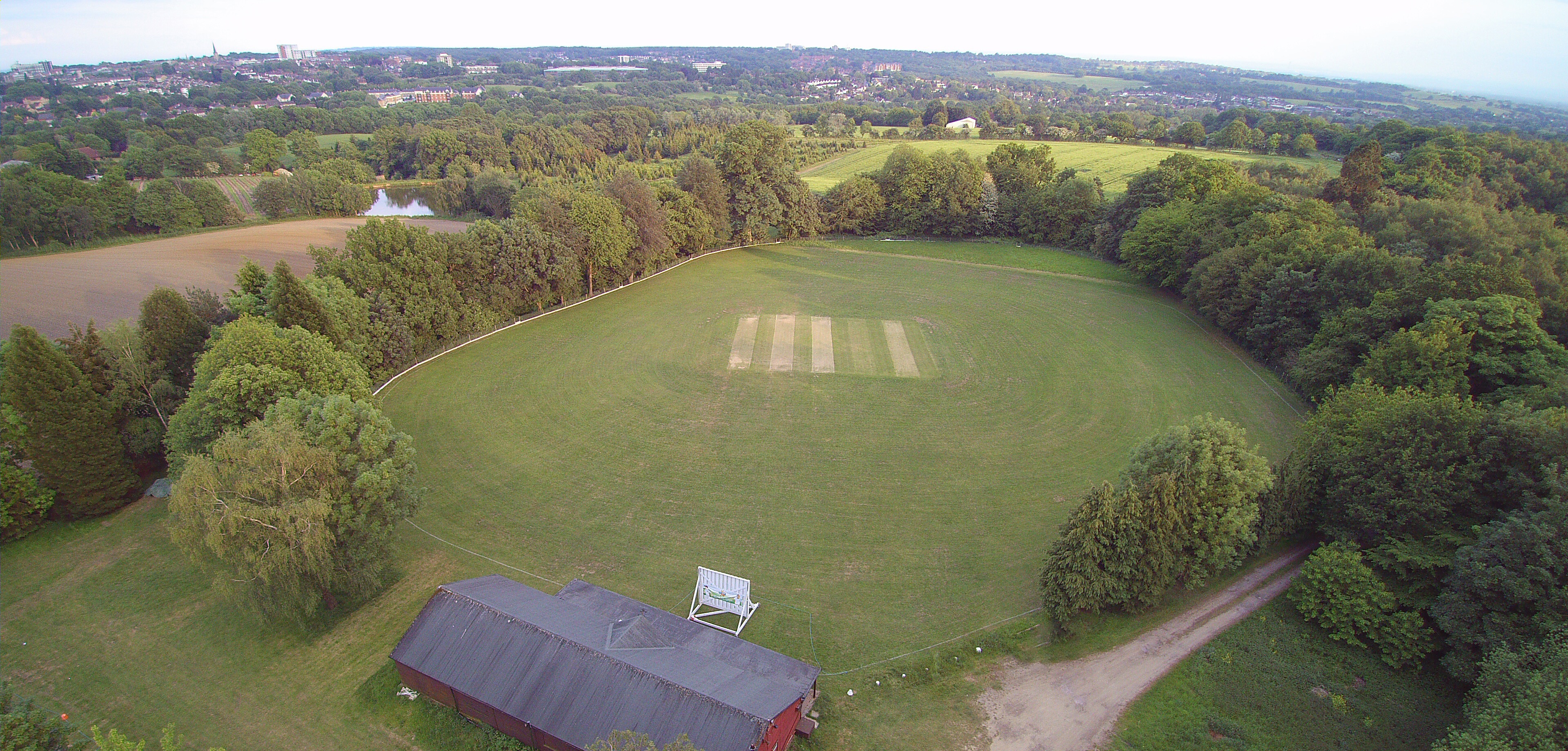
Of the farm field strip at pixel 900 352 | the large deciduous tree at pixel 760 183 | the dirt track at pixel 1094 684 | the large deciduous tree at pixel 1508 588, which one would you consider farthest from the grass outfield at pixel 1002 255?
the dirt track at pixel 1094 684

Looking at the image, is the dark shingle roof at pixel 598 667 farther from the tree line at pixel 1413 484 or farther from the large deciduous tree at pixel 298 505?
the tree line at pixel 1413 484

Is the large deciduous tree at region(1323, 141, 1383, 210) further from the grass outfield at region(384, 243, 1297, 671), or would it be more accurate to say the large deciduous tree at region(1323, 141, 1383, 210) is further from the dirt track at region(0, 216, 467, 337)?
the dirt track at region(0, 216, 467, 337)

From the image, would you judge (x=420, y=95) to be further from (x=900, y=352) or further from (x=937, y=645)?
(x=937, y=645)

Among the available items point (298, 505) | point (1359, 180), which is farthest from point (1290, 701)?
point (1359, 180)

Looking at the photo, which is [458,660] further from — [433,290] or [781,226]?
[781,226]

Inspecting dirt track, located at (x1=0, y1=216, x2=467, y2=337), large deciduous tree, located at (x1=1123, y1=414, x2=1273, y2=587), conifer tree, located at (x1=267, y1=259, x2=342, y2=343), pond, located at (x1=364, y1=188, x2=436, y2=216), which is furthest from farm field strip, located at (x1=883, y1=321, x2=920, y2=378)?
pond, located at (x1=364, y1=188, x2=436, y2=216)
